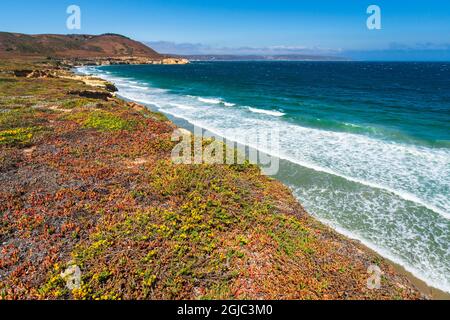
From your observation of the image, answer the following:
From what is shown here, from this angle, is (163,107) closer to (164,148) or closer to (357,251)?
(164,148)

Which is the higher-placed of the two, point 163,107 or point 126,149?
point 163,107

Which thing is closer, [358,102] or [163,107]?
[163,107]

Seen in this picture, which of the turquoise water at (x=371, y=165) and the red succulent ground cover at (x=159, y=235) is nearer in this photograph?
the red succulent ground cover at (x=159, y=235)

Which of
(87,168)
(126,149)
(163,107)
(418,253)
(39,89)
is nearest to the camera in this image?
(418,253)

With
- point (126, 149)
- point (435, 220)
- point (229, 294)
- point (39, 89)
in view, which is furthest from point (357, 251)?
point (39, 89)

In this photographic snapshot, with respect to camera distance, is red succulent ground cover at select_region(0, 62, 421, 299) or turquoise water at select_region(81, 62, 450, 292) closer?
red succulent ground cover at select_region(0, 62, 421, 299)
